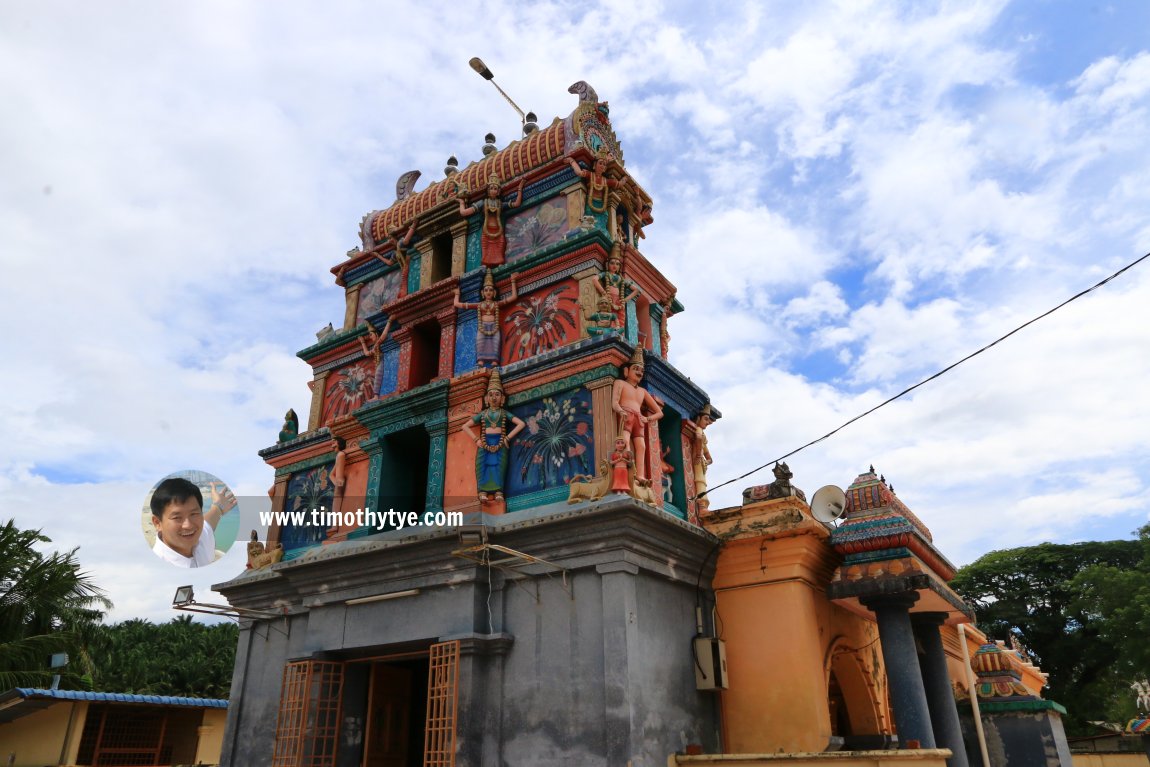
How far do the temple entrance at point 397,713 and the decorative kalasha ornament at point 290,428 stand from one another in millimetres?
5011

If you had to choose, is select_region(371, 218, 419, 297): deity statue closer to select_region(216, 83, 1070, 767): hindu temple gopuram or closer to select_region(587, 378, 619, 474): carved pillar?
select_region(216, 83, 1070, 767): hindu temple gopuram

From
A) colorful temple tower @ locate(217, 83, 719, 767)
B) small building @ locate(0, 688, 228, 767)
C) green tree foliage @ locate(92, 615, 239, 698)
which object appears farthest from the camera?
green tree foliage @ locate(92, 615, 239, 698)

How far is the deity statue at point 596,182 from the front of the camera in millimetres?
13195

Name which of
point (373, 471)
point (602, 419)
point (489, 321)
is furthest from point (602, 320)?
point (373, 471)

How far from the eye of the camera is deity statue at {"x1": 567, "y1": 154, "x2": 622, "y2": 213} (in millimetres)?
13195

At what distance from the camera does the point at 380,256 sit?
15.5 m

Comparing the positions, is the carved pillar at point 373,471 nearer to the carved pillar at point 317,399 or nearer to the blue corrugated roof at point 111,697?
the carved pillar at point 317,399

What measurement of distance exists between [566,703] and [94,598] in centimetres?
1835

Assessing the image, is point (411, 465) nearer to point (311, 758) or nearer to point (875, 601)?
point (311, 758)

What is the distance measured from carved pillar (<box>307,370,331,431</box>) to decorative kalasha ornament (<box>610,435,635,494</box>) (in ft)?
23.4

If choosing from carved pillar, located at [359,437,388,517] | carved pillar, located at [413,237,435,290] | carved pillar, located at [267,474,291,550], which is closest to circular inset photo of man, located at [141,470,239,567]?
carved pillar, located at [267,474,291,550]

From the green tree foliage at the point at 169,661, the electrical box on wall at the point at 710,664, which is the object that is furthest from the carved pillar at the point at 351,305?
the green tree foliage at the point at 169,661

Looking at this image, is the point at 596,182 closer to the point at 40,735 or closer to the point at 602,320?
the point at 602,320

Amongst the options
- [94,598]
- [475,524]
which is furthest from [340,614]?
[94,598]
